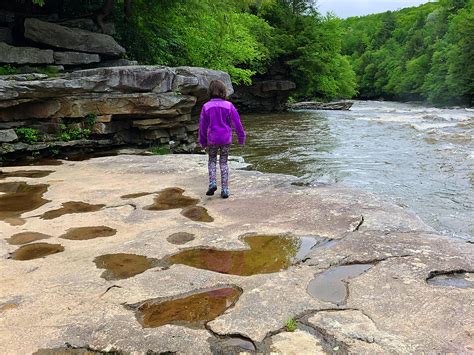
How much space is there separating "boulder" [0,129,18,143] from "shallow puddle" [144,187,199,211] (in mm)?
5600

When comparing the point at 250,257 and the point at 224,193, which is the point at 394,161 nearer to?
the point at 224,193

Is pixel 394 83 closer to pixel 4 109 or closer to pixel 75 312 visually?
pixel 4 109

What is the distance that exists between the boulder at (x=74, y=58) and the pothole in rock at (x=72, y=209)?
24.7 feet

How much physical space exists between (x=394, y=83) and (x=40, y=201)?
75182 millimetres

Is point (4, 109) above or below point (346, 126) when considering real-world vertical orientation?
above

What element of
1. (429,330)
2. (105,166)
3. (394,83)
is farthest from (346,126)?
(394,83)

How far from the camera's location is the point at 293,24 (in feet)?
121

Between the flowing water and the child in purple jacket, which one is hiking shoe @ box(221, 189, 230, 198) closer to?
the child in purple jacket

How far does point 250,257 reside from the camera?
4406 mm

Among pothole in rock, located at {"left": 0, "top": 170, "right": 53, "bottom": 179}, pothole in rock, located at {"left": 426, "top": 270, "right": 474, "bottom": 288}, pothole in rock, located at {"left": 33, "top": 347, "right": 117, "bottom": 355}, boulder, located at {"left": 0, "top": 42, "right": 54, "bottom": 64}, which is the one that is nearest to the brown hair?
pothole in rock, located at {"left": 426, "top": 270, "right": 474, "bottom": 288}

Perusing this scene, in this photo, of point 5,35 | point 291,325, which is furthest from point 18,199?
point 5,35

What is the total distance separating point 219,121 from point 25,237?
326 centimetres

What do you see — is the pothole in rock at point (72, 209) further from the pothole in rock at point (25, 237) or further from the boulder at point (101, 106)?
the boulder at point (101, 106)

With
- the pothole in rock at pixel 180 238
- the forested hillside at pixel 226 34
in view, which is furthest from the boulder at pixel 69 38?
the pothole in rock at pixel 180 238
